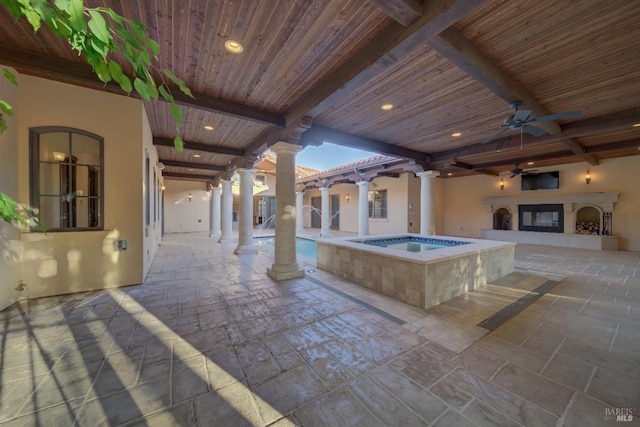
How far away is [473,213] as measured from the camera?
11055 mm

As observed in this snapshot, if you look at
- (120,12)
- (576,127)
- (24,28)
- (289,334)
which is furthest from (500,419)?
(576,127)

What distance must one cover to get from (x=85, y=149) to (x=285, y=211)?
3.05 m

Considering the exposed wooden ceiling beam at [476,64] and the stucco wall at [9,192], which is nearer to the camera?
the exposed wooden ceiling beam at [476,64]

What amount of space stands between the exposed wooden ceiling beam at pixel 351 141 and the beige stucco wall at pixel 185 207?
34.4ft

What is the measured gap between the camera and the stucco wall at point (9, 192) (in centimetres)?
287

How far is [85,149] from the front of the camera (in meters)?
3.58

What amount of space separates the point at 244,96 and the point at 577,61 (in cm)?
405

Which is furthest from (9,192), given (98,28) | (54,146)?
(98,28)

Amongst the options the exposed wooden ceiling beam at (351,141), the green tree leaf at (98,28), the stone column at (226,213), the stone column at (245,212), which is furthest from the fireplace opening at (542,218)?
the green tree leaf at (98,28)

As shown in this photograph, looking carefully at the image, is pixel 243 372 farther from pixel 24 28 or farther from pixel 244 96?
pixel 24 28

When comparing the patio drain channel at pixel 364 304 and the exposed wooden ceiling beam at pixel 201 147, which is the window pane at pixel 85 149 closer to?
the exposed wooden ceiling beam at pixel 201 147

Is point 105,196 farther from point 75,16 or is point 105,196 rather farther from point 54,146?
point 75,16

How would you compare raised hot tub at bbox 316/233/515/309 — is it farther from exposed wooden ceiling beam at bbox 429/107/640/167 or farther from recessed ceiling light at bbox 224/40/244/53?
recessed ceiling light at bbox 224/40/244/53

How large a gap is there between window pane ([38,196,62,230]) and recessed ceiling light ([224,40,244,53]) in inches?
131
